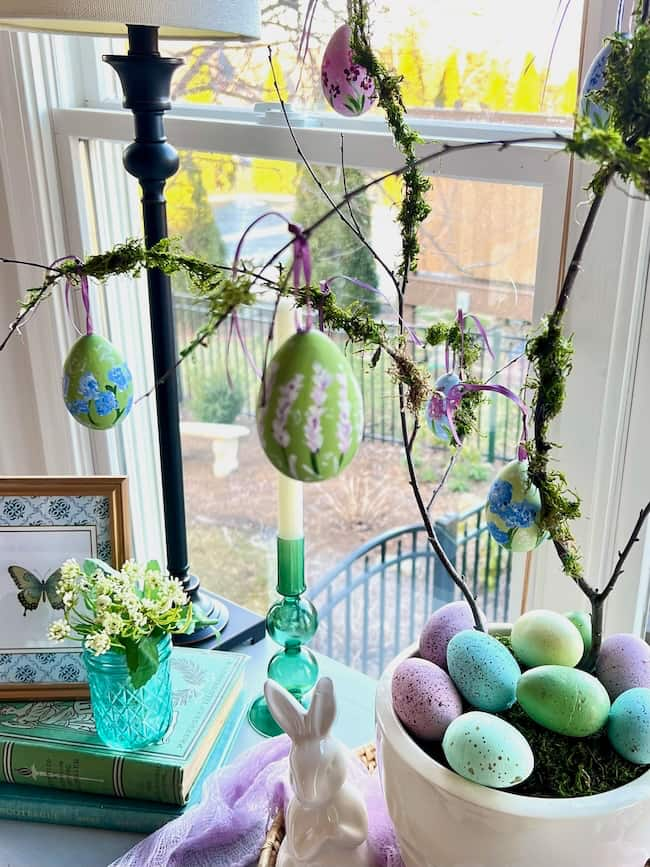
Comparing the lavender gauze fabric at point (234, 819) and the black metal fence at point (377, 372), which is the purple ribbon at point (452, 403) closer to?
the black metal fence at point (377, 372)

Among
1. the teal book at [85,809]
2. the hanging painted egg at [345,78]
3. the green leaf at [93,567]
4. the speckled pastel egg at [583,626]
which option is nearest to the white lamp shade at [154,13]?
the hanging painted egg at [345,78]

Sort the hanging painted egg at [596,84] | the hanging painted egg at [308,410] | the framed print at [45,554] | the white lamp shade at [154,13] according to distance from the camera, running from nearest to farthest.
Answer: the hanging painted egg at [308,410], the hanging painted egg at [596,84], the white lamp shade at [154,13], the framed print at [45,554]

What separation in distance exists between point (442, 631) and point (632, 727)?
6.4 inches

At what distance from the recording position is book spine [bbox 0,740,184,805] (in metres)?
0.78

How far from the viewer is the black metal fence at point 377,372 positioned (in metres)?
0.96

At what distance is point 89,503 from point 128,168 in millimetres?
355

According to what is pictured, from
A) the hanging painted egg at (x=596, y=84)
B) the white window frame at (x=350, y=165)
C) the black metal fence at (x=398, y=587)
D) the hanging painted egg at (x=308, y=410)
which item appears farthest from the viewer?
the black metal fence at (x=398, y=587)

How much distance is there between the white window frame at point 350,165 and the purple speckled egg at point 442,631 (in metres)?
0.22

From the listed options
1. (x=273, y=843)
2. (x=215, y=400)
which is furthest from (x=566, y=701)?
(x=215, y=400)

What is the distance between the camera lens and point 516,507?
59 centimetres

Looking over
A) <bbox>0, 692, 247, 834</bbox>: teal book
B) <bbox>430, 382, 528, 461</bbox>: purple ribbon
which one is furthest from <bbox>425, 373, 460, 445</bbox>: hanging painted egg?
<bbox>0, 692, 247, 834</bbox>: teal book

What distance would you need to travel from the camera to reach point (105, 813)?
79 centimetres

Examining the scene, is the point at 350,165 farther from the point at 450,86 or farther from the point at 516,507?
the point at 516,507

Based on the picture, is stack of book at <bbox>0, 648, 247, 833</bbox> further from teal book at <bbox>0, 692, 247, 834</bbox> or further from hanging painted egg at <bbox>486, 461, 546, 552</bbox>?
hanging painted egg at <bbox>486, 461, 546, 552</bbox>
